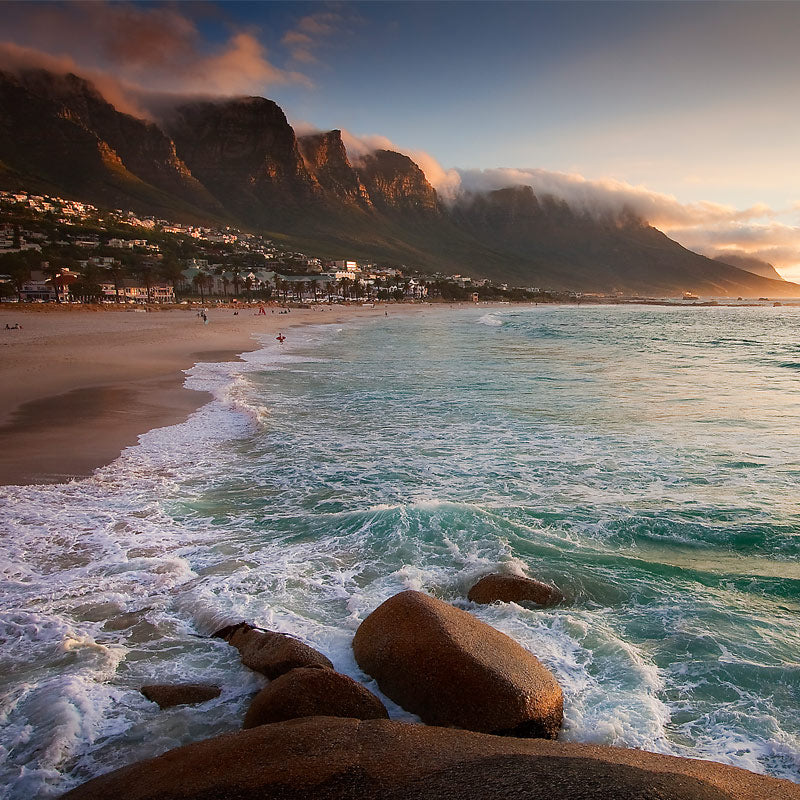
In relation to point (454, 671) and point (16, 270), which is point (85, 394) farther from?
point (16, 270)

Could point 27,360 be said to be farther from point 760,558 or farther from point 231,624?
point 760,558

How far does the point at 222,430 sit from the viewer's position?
14.2 m

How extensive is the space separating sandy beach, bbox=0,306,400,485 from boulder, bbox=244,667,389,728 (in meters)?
7.84

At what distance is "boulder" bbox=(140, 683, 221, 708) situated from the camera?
470cm

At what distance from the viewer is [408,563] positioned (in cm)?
758

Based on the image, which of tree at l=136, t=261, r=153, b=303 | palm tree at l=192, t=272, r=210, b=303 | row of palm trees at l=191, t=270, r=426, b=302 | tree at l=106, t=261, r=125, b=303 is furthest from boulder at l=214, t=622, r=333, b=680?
row of palm trees at l=191, t=270, r=426, b=302

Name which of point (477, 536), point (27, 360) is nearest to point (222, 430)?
point (477, 536)

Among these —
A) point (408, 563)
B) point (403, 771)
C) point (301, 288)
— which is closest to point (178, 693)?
point (403, 771)

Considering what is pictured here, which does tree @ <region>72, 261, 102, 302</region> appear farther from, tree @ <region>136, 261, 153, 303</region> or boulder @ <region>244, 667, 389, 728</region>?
boulder @ <region>244, 667, 389, 728</region>

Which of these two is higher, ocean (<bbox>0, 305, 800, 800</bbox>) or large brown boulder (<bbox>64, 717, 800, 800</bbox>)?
large brown boulder (<bbox>64, 717, 800, 800</bbox>)

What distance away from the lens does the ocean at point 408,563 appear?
182 inches

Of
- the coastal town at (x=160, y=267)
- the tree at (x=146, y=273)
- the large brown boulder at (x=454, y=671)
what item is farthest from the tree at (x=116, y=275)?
the large brown boulder at (x=454, y=671)

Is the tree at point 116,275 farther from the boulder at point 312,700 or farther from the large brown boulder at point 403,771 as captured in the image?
the large brown boulder at point 403,771

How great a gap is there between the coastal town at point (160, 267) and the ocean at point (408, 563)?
87125 millimetres
